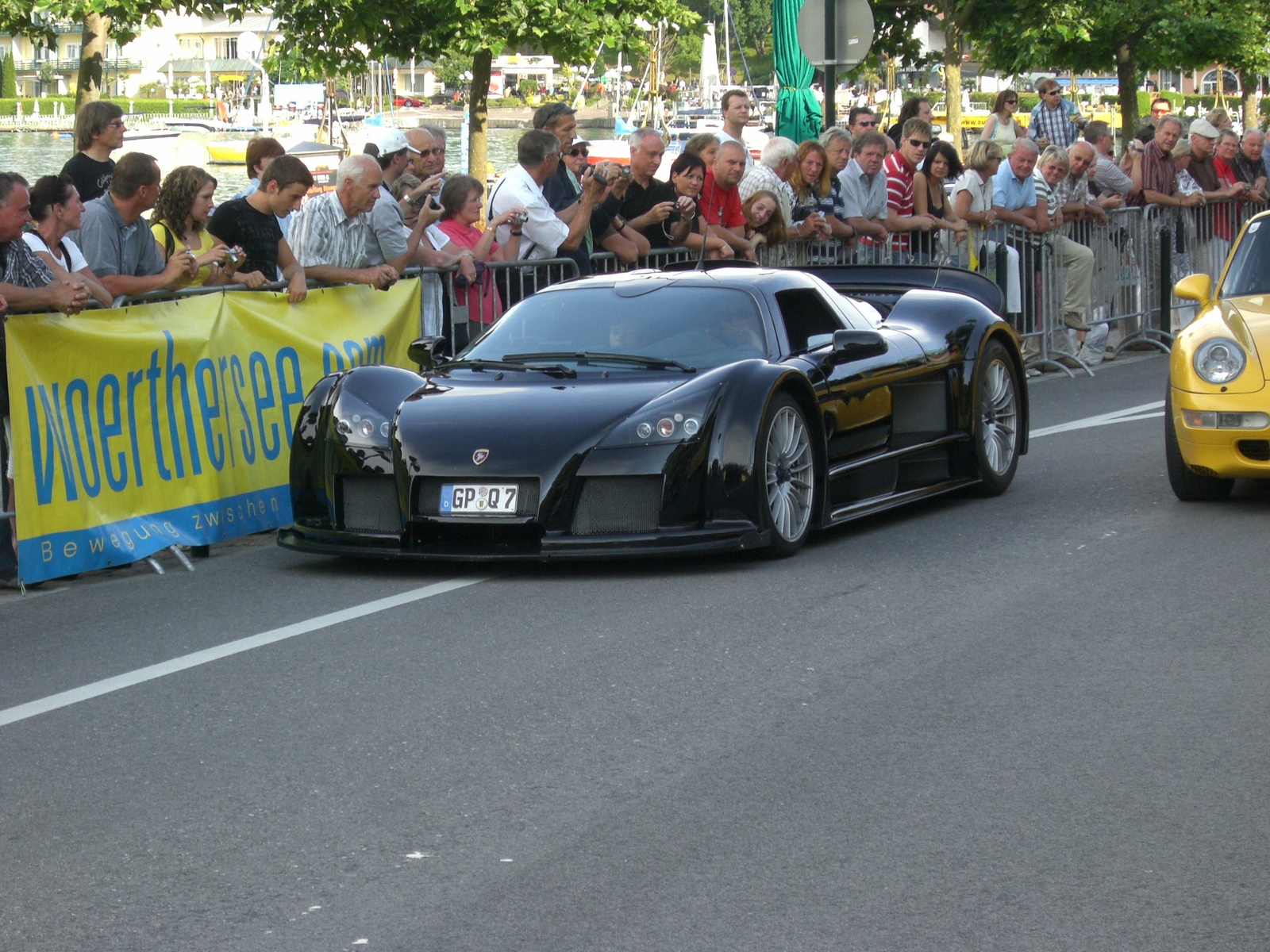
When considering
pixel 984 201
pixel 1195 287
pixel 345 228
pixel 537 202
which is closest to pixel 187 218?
pixel 345 228

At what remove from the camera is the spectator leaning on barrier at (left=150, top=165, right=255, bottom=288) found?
987 cm

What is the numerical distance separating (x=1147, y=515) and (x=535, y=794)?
5.11 metres

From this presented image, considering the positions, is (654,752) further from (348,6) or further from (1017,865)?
(348,6)

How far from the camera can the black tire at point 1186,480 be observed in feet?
30.4

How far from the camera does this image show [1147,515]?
905cm

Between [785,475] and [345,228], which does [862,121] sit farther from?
[785,475]

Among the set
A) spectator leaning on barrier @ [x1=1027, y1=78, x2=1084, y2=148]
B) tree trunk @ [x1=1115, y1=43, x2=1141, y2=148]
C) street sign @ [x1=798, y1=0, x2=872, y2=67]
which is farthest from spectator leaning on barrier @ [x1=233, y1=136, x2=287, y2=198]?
tree trunk @ [x1=1115, y1=43, x2=1141, y2=148]

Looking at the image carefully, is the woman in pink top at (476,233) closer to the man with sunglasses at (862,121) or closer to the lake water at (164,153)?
the man with sunglasses at (862,121)

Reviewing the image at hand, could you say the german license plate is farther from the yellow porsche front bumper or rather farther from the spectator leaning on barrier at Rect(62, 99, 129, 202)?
the spectator leaning on barrier at Rect(62, 99, 129, 202)

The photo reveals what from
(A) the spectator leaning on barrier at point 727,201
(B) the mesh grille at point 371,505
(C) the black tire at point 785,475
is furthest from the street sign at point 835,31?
(B) the mesh grille at point 371,505

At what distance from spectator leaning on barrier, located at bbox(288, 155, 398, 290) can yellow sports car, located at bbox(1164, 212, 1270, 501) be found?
4358 millimetres

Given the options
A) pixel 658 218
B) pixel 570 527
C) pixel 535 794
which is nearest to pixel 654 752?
pixel 535 794

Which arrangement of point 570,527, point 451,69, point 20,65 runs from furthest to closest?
1. point 20,65
2. point 451,69
3. point 570,527

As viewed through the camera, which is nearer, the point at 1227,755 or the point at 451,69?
the point at 1227,755
